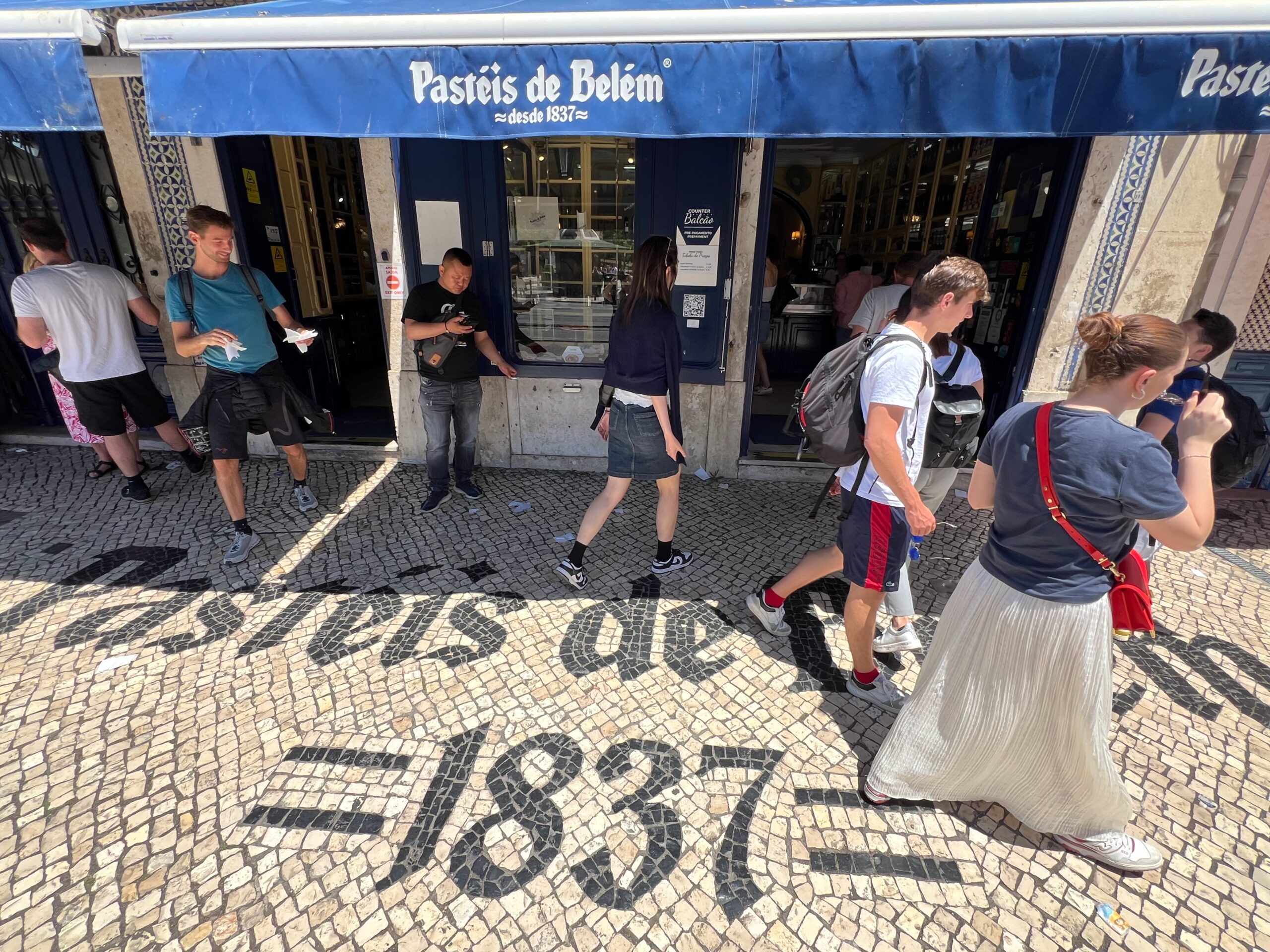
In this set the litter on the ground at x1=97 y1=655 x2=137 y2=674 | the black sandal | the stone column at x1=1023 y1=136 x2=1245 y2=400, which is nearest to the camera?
the litter on the ground at x1=97 y1=655 x2=137 y2=674

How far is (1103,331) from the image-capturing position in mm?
1527

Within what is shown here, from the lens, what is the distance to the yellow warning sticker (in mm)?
4809

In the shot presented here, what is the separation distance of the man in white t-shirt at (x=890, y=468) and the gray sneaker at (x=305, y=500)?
356cm

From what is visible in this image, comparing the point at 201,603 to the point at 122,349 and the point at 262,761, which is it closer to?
the point at 262,761

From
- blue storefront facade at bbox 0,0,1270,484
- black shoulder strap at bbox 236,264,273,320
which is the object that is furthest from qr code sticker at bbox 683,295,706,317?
black shoulder strap at bbox 236,264,273,320

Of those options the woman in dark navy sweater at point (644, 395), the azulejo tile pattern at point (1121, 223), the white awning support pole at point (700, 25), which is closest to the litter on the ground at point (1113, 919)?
the woman in dark navy sweater at point (644, 395)

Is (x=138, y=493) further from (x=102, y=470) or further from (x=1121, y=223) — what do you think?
(x=1121, y=223)

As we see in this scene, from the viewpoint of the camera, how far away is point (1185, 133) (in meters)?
2.31

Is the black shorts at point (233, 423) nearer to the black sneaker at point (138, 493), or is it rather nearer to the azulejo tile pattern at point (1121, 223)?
the black sneaker at point (138, 493)

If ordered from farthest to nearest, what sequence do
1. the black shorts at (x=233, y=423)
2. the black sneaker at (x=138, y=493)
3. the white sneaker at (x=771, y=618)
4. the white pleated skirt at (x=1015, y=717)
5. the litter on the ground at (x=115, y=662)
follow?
1. the black sneaker at (x=138, y=493)
2. the black shorts at (x=233, y=423)
3. the white sneaker at (x=771, y=618)
4. the litter on the ground at (x=115, y=662)
5. the white pleated skirt at (x=1015, y=717)

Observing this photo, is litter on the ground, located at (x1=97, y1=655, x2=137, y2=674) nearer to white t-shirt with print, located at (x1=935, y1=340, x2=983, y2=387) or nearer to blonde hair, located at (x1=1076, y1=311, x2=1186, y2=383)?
blonde hair, located at (x1=1076, y1=311, x2=1186, y2=383)

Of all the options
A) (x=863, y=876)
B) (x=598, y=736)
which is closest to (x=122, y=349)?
(x=598, y=736)

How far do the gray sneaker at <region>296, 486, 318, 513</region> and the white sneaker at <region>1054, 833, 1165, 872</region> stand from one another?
459 centimetres

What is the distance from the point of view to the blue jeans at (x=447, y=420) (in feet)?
13.8
